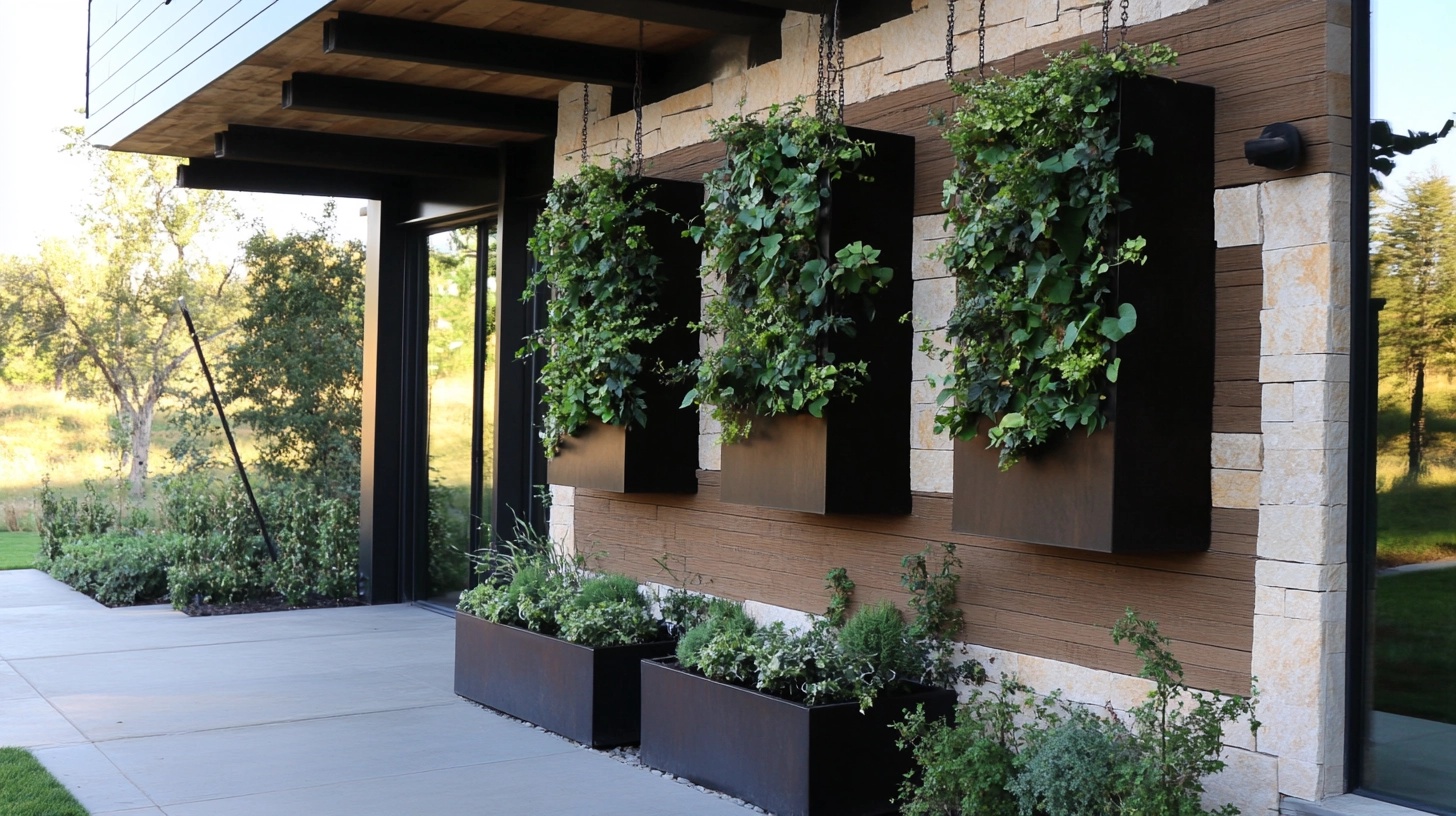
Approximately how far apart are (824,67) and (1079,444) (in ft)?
7.73

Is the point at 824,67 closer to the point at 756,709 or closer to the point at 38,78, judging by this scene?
the point at 756,709

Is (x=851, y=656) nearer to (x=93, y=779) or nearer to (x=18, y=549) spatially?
(x=93, y=779)

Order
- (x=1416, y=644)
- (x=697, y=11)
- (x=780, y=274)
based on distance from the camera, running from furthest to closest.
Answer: (x=697, y=11), (x=780, y=274), (x=1416, y=644)

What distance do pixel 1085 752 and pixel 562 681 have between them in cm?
264

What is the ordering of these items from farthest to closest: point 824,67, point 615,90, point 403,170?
point 403,170
point 615,90
point 824,67

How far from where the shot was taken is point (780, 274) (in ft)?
16.7

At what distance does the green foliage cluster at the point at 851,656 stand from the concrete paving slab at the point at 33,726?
282 cm

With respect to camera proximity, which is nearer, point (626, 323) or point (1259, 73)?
point (1259, 73)

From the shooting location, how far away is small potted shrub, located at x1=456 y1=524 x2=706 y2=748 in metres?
5.66

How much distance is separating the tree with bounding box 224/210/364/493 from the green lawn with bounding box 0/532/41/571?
279cm

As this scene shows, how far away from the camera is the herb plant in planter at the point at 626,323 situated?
20.3 ft

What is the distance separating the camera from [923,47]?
5121mm

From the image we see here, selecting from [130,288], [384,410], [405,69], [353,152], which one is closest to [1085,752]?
[405,69]

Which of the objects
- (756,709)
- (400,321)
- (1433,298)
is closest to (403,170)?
(400,321)
